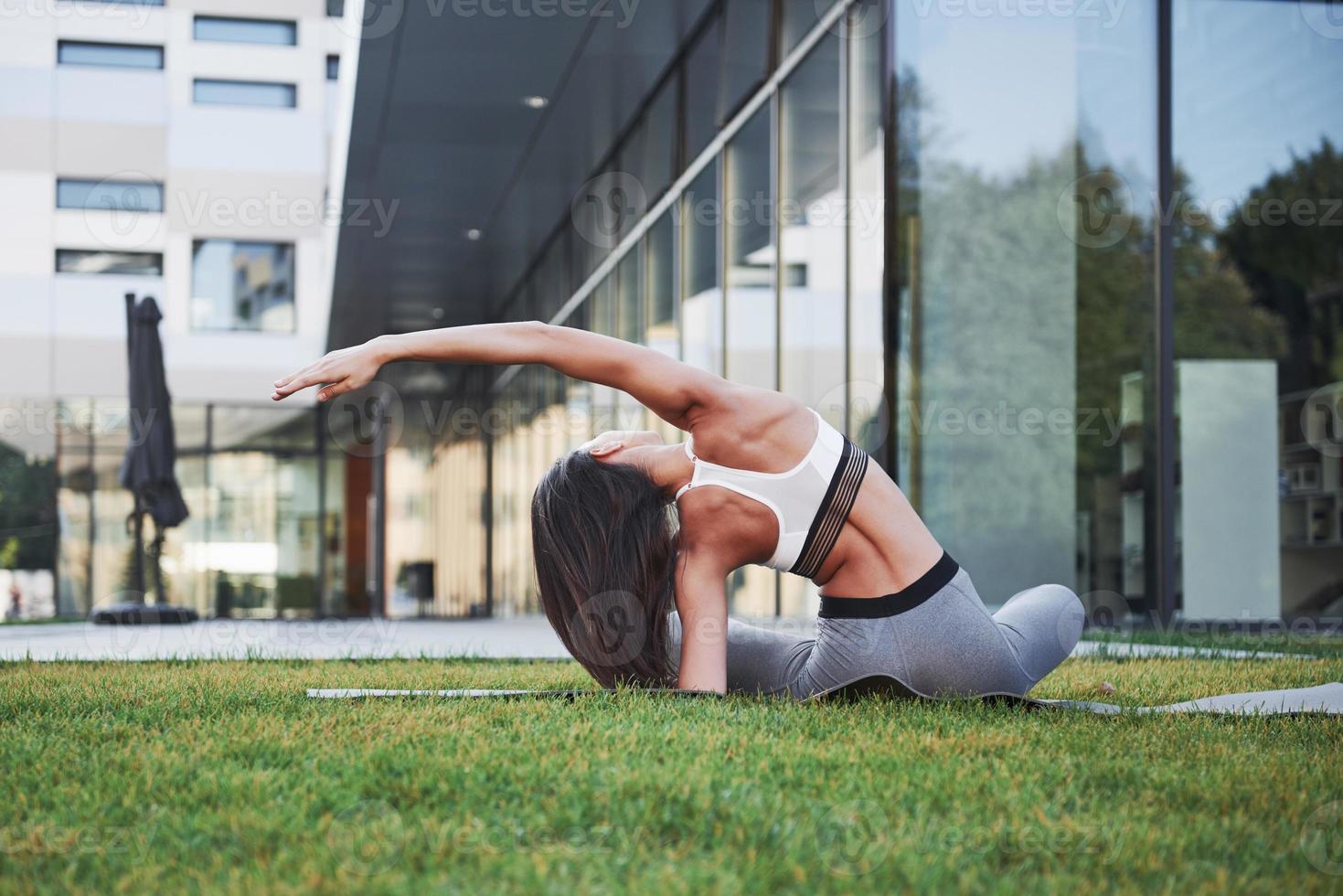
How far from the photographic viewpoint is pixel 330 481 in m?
22.2

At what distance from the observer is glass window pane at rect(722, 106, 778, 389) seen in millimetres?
9852

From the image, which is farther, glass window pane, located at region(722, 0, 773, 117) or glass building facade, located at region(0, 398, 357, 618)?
glass building facade, located at region(0, 398, 357, 618)

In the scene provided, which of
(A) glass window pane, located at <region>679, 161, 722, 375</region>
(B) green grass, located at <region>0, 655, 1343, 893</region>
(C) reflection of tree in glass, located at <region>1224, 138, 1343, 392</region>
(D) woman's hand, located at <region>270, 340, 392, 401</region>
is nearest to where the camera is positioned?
(B) green grass, located at <region>0, 655, 1343, 893</region>

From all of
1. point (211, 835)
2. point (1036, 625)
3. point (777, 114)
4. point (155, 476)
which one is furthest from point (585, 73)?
point (211, 835)

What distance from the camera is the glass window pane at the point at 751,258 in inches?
388

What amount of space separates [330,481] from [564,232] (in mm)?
7751

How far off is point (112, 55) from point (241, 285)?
5342mm

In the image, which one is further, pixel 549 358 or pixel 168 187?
pixel 168 187

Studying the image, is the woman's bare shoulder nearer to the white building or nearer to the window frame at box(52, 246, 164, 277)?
the white building

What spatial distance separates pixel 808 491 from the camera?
134 inches

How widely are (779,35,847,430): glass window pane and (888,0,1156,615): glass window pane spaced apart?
2.81ft

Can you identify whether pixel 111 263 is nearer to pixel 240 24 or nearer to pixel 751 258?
pixel 240 24

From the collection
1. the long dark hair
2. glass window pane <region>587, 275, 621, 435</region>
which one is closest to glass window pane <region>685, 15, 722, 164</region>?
glass window pane <region>587, 275, 621, 435</region>

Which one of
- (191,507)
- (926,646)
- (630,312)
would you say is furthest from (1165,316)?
(191,507)
